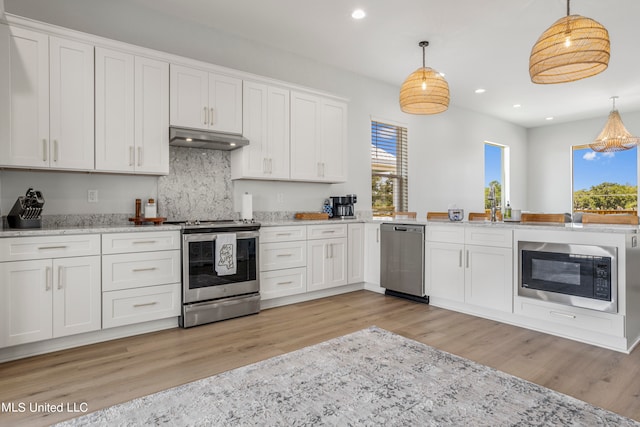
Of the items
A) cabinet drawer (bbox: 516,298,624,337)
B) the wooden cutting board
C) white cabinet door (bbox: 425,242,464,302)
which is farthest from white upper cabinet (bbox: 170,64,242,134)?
cabinet drawer (bbox: 516,298,624,337)

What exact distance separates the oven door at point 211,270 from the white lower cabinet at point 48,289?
2.30ft

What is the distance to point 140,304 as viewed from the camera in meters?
3.04

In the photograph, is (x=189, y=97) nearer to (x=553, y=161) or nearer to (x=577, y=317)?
(x=577, y=317)

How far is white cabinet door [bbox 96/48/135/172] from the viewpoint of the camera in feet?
10.1

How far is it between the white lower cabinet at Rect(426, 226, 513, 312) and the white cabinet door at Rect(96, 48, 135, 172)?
3127 mm

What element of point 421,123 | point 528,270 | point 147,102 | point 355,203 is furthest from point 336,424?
point 421,123

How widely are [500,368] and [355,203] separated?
3.26 m

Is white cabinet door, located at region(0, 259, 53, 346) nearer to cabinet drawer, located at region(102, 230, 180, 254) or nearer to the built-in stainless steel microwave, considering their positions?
cabinet drawer, located at region(102, 230, 180, 254)

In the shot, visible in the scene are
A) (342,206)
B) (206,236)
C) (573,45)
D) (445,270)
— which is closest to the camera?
(573,45)

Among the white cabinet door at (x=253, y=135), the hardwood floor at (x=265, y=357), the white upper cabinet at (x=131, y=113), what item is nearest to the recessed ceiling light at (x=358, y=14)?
the white cabinet door at (x=253, y=135)

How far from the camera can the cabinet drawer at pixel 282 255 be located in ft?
12.6

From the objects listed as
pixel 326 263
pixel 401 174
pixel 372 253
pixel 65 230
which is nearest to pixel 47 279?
pixel 65 230

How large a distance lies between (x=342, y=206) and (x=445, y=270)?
170cm

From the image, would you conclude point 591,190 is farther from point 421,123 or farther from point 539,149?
point 421,123
